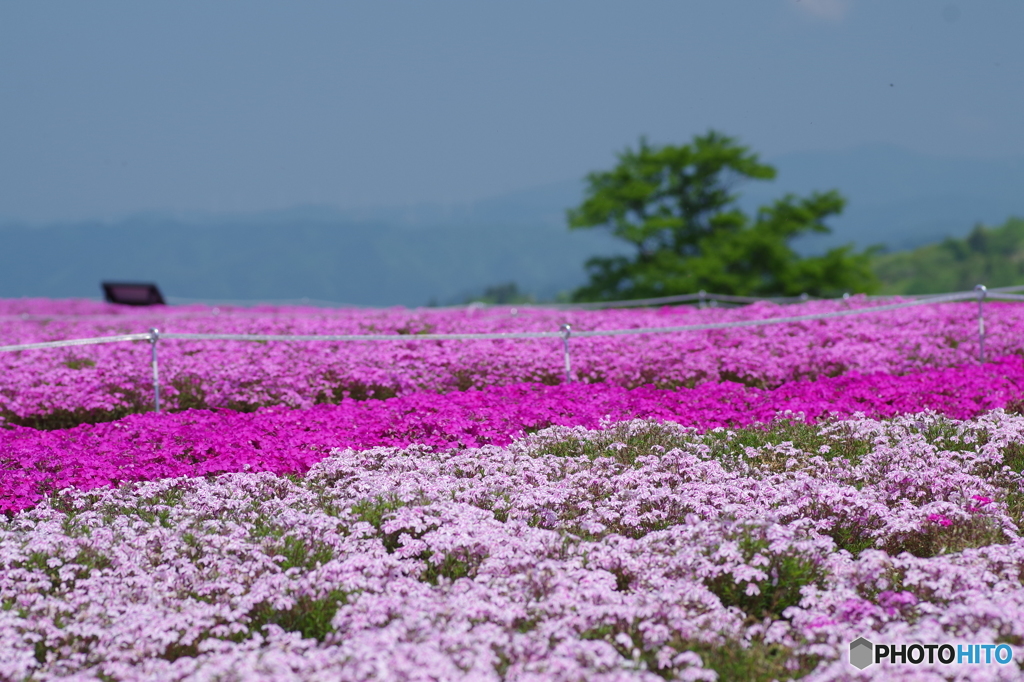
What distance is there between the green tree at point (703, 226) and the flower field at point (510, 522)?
25652 millimetres

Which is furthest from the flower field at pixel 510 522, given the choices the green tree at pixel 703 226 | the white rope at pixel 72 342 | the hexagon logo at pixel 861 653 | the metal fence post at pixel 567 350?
the green tree at pixel 703 226

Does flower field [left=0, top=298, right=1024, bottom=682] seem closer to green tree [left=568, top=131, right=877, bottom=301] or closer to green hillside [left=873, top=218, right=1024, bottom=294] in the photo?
green tree [left=568, top=131, right=877, bottom=301]

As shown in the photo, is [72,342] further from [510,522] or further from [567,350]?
[510,522]

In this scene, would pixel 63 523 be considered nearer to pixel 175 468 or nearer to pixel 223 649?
pixel 175 468

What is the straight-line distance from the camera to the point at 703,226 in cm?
4088

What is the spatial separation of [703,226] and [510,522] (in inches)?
1400

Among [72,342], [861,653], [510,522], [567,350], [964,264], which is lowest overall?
[861,653]

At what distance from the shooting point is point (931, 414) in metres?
10.2

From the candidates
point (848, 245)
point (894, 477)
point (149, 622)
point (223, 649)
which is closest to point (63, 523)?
point (149, 622)

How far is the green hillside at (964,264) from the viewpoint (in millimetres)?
73750

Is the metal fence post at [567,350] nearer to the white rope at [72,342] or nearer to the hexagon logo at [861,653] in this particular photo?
the white rope at [72,342]

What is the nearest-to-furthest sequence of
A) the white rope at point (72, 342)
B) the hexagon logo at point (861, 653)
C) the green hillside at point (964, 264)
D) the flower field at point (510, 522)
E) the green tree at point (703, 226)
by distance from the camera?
the hexagon logo at point (861, 653) < the flower field at point (510, 522) < the white rope at point (72, 342) < the green tree at point (703, 226) < the green hillside at point (964, 264)

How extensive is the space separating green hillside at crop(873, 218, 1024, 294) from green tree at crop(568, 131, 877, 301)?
3474 centimetres

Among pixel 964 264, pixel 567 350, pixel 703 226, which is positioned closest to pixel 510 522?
pixel 567 350
